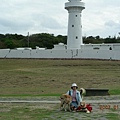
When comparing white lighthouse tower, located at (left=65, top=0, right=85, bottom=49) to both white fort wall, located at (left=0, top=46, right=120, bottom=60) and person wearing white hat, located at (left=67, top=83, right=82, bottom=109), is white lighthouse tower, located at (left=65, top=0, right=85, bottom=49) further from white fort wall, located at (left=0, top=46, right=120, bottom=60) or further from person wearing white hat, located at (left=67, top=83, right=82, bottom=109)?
person wearing white hat, located at (left=67, top=83, right=82, bottom=109)

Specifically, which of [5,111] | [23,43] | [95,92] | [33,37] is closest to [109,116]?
[5,111]

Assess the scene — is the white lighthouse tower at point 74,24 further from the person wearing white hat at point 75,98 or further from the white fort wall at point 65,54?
the person wearing white hat at point 75,98

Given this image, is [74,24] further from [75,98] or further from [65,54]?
[75,98]

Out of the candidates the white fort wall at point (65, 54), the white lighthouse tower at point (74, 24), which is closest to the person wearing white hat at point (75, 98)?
the white fort wall at point (65, 54)

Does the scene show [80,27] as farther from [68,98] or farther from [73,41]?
[68,98]

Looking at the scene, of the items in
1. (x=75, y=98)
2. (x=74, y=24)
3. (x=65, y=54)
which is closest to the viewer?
(x=75, y=98)

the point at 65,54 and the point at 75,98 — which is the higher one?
the point at 65,54

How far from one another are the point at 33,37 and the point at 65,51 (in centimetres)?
4053

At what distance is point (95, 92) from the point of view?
1636 centimetres

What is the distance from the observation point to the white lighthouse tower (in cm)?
5850

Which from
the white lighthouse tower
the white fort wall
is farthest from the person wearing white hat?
the white lighthouse tower

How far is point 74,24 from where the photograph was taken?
58594 millimetres

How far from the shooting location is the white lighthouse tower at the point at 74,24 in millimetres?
58500

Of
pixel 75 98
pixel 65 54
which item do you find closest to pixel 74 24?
pixel 65 54
